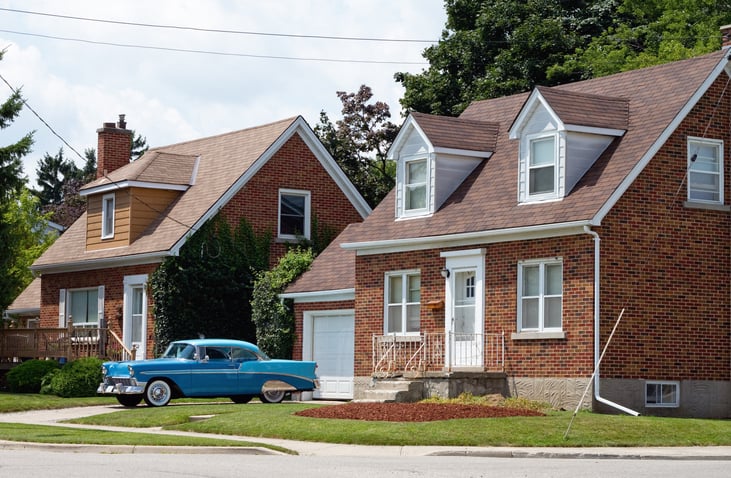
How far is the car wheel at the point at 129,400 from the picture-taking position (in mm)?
31494

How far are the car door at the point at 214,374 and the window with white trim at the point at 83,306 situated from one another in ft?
36.0

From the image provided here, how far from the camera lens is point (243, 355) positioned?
31.9m

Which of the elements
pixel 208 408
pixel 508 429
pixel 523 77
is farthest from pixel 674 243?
pixel 523 77

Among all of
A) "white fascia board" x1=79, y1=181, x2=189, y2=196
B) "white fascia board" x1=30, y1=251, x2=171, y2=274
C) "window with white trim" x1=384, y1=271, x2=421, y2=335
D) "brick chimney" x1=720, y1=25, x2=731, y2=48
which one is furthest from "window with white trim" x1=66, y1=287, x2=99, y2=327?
"brick chimney" x1=720, y1=25, x2=731, y2=48

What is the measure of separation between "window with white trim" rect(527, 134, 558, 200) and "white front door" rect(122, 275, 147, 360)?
Result: 48.4 ft

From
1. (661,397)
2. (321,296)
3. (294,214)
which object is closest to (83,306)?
(294,214)

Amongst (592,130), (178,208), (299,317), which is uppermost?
(592,130)

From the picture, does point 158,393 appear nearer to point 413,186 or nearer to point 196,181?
point 413,186

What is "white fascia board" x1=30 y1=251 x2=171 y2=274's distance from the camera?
125 feet

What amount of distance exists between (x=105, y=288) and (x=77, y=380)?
243 inches

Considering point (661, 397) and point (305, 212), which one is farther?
point (305, 212)

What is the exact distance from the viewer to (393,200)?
110 ft

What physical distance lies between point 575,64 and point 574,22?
215 inches

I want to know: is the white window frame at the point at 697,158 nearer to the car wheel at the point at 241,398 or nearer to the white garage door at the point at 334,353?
the white garage door at the point at 334,353
